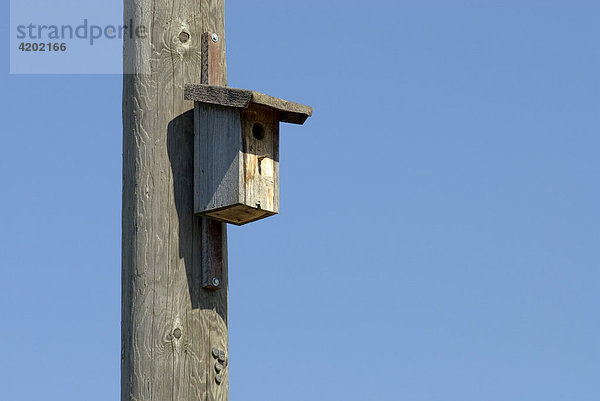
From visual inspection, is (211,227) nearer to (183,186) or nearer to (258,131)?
(183,186)

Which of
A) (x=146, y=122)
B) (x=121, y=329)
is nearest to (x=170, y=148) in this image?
(x=146, y=122)

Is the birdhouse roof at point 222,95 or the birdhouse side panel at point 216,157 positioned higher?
the birdhouse roof at point 222,95

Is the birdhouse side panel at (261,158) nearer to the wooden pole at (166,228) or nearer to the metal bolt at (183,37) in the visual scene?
the wooden pole at (166,228)

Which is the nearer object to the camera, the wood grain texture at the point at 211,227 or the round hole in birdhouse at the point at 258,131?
the wood grain texture at the point at 211,227

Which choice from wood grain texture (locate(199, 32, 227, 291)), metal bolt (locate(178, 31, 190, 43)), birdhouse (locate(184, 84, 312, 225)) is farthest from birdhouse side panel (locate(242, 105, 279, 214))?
metal bolt (locate(178, 31, 190, 43))

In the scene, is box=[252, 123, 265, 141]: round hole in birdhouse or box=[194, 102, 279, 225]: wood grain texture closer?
box=[194, 102, 279, 225]: wood grain texture

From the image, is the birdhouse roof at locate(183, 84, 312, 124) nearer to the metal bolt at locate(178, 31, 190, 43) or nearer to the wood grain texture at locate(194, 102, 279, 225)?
the wood grain texture at locate(194, 102, 279, 225)

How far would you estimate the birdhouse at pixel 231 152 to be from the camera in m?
4.88

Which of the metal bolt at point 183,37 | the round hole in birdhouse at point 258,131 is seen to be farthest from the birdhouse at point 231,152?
the metal bolt at point 183,37

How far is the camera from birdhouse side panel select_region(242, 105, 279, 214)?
4.99 meters

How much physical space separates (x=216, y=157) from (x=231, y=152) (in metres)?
0.07

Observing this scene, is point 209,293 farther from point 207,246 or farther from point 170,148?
point 170,148

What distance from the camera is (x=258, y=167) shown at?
507cm

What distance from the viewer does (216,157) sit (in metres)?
4.94
